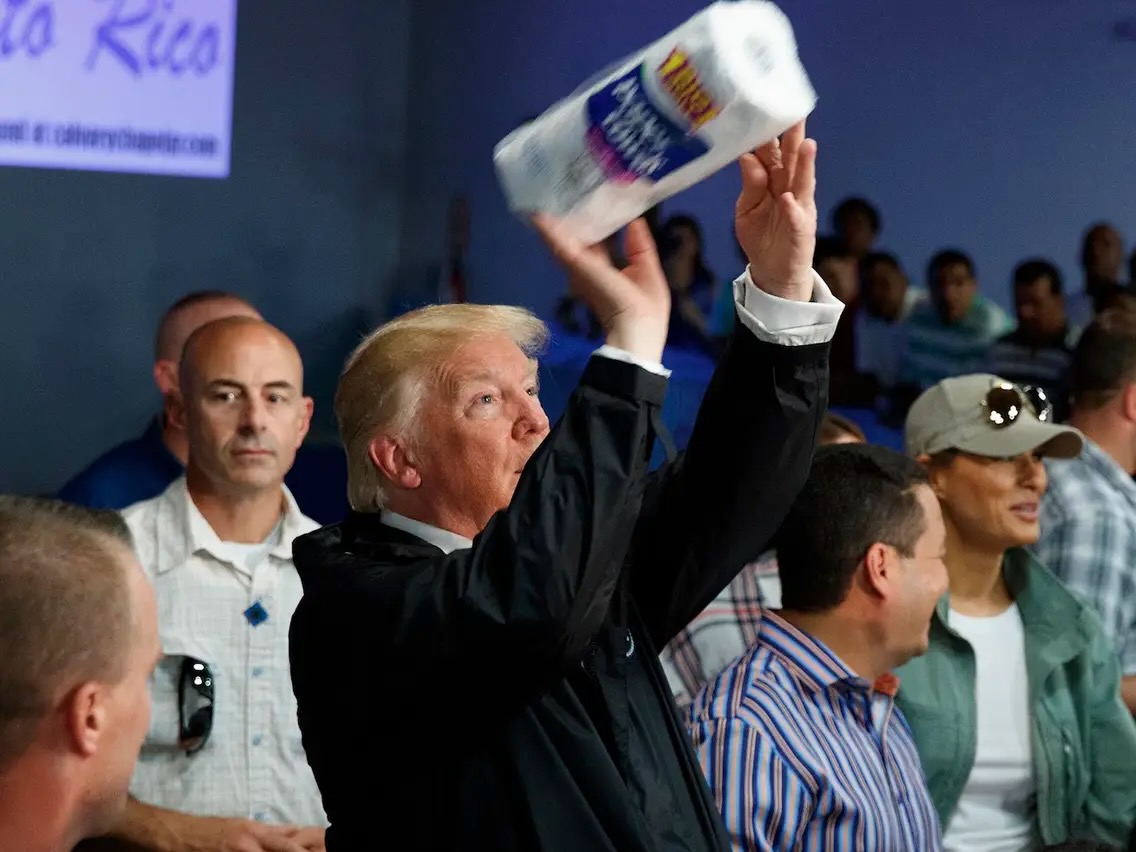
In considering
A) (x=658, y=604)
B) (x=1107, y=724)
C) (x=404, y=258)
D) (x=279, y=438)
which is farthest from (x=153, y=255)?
(x=658, y=604)

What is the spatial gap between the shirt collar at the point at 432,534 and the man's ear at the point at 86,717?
1.37 ft

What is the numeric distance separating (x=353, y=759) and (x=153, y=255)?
11.1 ft

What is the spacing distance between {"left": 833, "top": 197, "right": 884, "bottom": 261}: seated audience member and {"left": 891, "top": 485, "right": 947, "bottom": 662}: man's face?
2.44 meters

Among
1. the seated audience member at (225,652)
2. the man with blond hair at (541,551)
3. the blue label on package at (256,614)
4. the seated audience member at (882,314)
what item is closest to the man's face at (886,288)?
the seated audience member at (882,314)

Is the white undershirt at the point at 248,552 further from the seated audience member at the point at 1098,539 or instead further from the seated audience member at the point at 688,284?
the seated audience member at the point at 688,284

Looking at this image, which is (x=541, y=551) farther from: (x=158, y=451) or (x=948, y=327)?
(x=948, y=327)

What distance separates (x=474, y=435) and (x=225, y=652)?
1.02 meters

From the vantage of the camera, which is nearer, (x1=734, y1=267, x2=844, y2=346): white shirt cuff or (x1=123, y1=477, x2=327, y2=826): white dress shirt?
(x1=734, y1=267, x2=844, y2=346): white shirt cuff

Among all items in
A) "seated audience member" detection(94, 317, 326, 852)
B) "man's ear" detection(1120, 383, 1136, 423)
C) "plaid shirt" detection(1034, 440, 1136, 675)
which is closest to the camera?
"seated audience member" detection(94, 317, 326, 852)

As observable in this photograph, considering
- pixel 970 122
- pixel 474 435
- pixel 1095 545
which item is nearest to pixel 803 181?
pixel 474 435

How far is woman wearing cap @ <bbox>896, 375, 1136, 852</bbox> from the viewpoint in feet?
8.21

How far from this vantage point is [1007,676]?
8.56 feet

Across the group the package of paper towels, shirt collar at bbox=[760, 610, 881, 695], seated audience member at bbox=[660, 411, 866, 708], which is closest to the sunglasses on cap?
seated audience member at bbox=[660, 411, 866, 708]

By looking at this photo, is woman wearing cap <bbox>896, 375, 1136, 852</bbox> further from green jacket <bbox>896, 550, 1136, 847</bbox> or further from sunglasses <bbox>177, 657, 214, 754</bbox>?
sunglasses <bbox>177, 657, 214, 754</bbox>
